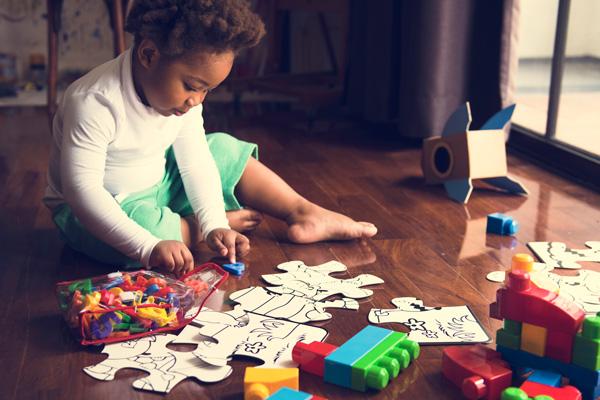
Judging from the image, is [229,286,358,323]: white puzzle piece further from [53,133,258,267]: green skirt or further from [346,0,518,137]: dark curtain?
[346,0,518,137]: dark curtain

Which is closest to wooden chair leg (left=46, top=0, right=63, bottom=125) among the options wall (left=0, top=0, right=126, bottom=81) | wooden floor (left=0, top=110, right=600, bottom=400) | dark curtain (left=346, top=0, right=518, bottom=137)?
wooden floor (left=0, top=110, right=600, bottom=400)

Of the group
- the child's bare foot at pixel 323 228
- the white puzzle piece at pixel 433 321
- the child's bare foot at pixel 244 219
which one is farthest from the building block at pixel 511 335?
the child's bare foot at pixel 244 219

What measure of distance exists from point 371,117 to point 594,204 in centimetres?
95

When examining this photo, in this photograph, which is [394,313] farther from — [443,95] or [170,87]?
[443,95]

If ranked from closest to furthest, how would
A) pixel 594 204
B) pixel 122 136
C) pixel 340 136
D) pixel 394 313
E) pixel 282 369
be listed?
pixel 282 369 → pixel 394 313 → pixel 122 136 → pixel 594 204 → pixel 340 136

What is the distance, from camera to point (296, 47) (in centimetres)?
365

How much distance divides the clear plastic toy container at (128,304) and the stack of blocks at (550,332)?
48cm

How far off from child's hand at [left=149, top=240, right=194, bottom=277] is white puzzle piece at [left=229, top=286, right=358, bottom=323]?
10 centimetres

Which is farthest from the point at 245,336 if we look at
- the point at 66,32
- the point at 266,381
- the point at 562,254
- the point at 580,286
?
the point at 66,32

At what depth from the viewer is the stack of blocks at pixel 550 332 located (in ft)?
3.31

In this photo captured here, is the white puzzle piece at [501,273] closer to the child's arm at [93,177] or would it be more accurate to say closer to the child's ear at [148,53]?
the child's arm at [93,177]

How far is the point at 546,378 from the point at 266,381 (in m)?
0.35

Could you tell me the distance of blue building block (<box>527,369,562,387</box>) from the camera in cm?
102

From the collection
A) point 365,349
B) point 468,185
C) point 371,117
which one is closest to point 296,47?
point 371,117
